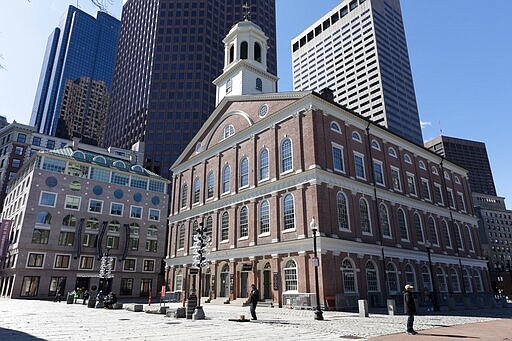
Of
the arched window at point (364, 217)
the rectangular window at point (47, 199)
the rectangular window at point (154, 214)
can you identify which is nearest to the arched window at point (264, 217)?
the arched window at point (364, 217)

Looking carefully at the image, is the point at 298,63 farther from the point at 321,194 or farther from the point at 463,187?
the point at 321,194

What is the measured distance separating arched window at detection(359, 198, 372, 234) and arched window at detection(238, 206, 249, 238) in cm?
1046

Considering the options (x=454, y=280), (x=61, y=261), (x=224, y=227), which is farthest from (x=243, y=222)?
(x=61, y=261)

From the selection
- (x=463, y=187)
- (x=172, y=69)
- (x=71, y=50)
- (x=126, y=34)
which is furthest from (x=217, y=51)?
(x=71, y=50)

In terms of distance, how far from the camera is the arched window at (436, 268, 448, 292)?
1535 inches

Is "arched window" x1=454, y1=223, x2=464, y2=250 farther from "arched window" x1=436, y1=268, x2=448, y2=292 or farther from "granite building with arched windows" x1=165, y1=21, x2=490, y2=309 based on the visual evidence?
"arched window" x1=436, y1=268, x2=448, y2=292

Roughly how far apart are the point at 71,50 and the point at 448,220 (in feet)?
683

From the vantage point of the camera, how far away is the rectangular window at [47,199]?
54.5 m

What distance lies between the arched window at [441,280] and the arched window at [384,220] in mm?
10088

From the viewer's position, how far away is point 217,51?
116562 mm

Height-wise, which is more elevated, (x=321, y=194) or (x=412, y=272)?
(x=321, y=194)

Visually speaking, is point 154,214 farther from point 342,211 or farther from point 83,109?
point 83,109

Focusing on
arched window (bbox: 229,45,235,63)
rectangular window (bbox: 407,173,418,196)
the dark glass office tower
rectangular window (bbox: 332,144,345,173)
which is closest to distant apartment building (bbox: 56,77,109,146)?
the dark glass office tower

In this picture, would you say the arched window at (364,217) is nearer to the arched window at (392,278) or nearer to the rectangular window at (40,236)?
the arched window at (392,278)
